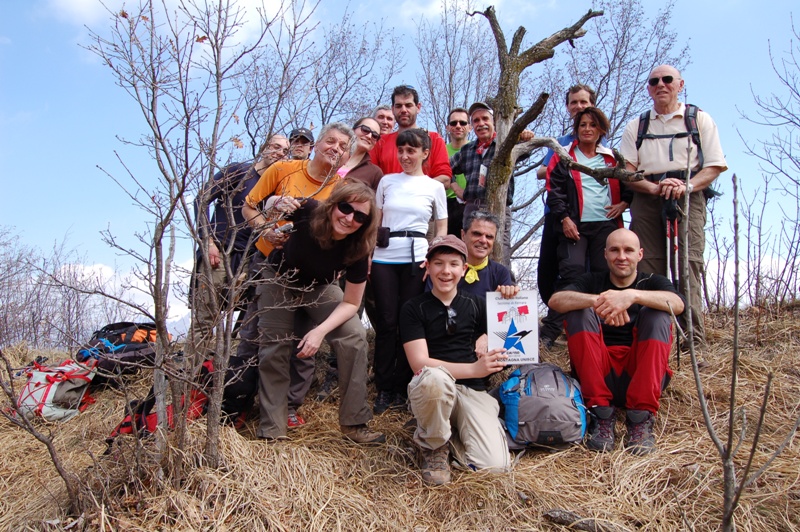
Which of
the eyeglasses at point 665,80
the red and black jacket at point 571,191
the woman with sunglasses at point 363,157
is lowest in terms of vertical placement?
the red and black jacket at point 571,191

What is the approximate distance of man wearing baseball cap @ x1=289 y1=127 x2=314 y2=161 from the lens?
4.79 metres

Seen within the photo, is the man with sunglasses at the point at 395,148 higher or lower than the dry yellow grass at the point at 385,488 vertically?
higher

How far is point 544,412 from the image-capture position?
137 inches

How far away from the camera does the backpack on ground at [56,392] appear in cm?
453

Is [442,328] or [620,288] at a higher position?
[620,288]

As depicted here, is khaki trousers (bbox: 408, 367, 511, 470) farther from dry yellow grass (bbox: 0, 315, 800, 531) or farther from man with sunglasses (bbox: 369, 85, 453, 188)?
man with sunglasses (bbox: 369, 85, 453, 188)

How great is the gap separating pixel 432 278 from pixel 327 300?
76 cm

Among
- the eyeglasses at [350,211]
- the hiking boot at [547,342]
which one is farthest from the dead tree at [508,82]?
the eyeglasses at [350,211]

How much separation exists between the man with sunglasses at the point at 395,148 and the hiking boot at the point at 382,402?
1.97m

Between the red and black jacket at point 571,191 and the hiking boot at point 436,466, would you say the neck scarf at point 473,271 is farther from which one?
the hiking boot at point 436,466

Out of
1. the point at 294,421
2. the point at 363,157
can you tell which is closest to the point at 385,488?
the point at 294,421

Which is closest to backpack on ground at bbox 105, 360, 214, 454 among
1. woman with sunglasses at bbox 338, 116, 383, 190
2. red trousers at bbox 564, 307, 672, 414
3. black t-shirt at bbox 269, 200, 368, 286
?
black t-shirt at bbox 269, 200, 368, 286

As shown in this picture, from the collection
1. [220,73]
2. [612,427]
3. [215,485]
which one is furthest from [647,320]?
[220,73]

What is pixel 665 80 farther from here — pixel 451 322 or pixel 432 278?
pixel 451 322
